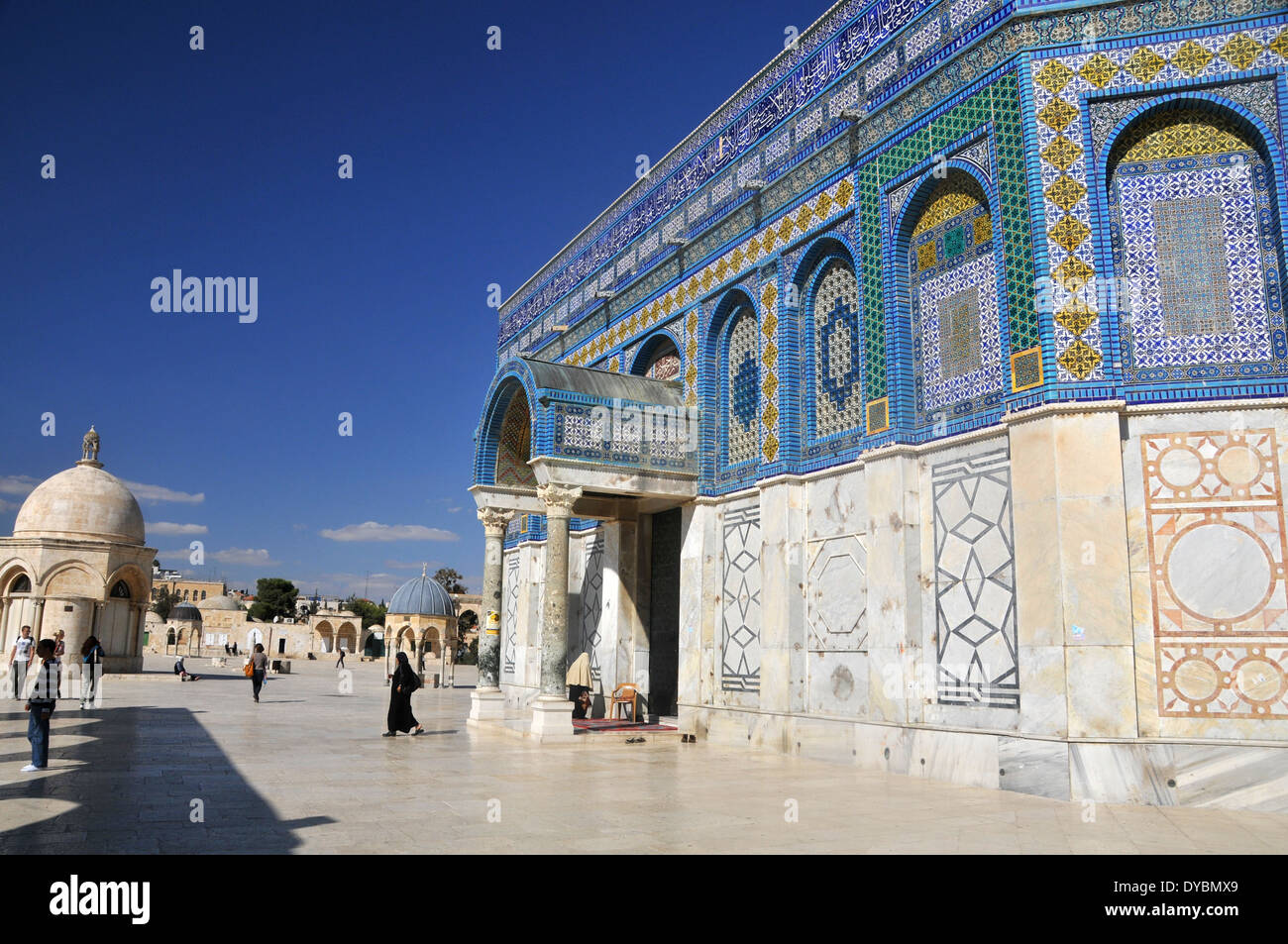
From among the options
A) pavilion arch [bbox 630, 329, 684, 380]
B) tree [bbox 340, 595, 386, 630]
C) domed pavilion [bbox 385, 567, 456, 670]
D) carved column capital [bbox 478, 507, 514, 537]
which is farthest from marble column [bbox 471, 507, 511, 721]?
tree [bbox 340, 595, 386, 630]

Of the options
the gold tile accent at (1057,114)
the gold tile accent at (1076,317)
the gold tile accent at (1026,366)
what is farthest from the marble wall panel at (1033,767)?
the gold tile accent at (1057,114)

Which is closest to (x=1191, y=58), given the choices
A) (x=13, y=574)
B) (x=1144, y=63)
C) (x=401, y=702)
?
(x=1144, y=63)

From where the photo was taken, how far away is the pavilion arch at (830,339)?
12.9 meters

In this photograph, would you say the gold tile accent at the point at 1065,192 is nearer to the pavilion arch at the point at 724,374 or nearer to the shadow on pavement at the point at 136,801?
the pavilion arch at the point at 724,374

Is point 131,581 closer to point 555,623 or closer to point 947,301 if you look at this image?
point 555,623

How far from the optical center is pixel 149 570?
35.0 metres

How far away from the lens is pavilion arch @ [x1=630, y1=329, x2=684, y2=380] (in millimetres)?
17438

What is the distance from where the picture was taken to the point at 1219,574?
9328 millimetres

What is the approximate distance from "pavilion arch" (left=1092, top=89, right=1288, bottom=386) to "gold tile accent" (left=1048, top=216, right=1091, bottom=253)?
0.25 metres

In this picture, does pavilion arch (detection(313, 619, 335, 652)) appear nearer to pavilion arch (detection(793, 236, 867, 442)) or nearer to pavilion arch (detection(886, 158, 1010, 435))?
pavilion arch (detection(793, 236, 867, 442))

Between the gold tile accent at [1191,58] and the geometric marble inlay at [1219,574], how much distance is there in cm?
396

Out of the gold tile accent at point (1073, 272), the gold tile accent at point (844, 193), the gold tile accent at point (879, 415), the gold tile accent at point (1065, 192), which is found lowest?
the gold tile accent at point (879, 415)

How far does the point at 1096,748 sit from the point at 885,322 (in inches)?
223

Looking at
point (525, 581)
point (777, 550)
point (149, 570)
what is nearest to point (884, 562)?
point (777, 550)
